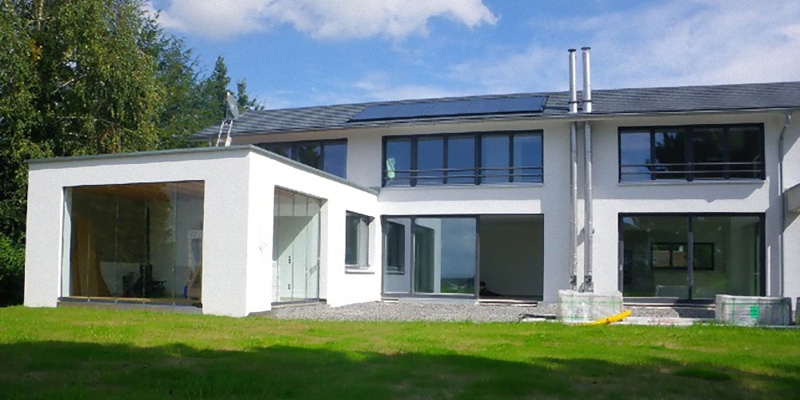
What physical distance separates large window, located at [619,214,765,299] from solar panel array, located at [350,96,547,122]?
4198mm

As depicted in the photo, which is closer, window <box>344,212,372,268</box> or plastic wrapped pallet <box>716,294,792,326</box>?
plastic wrapped pallet <box>716,294,792,326</box>

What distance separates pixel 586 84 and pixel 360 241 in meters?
7.05

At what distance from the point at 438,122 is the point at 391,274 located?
413cm

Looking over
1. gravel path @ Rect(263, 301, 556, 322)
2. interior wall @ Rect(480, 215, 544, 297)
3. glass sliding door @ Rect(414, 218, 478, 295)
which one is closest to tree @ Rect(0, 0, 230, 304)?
glass sliding door @ Rect(414, 218, 478, 295)

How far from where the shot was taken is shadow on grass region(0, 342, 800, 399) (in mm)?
6434

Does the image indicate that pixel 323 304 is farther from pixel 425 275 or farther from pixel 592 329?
pixel 592 329

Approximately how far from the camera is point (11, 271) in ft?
68.1

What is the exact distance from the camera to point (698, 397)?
21.2ft

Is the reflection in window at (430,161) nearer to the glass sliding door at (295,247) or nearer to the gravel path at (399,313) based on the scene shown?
the gravel path at (399,313)

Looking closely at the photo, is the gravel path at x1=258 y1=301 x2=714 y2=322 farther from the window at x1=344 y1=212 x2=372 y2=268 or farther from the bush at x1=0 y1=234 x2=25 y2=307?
the bush at x1=0 y1=234 x2=25 y2=307

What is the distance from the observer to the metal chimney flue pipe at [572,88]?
65.8ft

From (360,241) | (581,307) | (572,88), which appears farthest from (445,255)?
(581,307)

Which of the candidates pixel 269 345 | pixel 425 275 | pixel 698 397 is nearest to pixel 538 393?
pixel 698 397

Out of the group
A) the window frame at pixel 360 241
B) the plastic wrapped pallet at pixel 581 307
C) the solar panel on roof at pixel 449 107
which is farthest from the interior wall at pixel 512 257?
the plastic wrapped pallet at pixel 581 307
